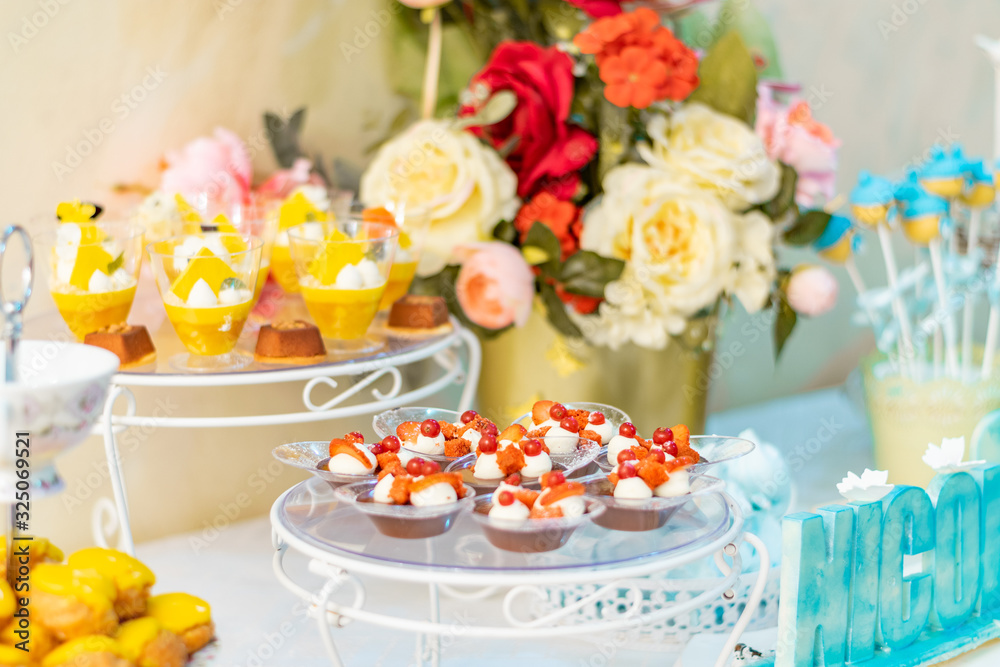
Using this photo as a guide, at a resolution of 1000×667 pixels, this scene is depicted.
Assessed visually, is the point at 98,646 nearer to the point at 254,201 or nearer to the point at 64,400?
the point at 64,400

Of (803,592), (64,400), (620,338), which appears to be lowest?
(803,592)

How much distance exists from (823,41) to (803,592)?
137 cm

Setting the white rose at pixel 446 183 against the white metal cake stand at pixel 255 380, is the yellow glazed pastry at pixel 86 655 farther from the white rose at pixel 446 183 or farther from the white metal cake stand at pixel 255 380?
the white rose at pixel 446 183

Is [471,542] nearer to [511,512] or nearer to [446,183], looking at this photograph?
[511,512]

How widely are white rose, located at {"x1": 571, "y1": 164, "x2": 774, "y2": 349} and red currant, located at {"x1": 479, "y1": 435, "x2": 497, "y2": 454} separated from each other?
458mm

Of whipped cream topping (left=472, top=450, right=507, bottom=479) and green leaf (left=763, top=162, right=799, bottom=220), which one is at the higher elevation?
green leaf (left=763, top=162, right=799, bottom=220)

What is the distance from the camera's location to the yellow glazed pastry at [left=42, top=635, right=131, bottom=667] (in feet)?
2.05

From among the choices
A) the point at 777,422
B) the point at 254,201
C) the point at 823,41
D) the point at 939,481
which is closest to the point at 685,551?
the point at 939,481

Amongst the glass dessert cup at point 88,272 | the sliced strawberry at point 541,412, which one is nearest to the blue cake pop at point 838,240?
the sliced strawberry at point 541,412

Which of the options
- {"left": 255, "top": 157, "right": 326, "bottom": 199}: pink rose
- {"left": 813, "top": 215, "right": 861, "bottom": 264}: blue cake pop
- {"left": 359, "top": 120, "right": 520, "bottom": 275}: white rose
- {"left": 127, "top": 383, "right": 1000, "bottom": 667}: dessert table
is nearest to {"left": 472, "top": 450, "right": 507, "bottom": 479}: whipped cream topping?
{"left": 127, "top": 383, "right": 1000, "bottom": 667}: dessert table

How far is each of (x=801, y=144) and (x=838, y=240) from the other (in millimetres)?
149

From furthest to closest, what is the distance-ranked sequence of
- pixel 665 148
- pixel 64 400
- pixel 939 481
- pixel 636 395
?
pixel 636 395
pixel 665 148
pixel 939 481
pixel 64 400

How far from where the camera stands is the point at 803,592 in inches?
29.2

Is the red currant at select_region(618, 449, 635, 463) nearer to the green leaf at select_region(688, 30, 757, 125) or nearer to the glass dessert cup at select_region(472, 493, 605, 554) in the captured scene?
the glass dessert cup at select_region(472, 493, 605, 554)
